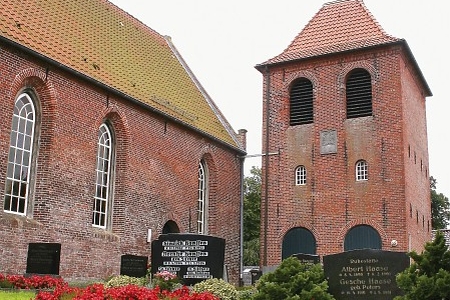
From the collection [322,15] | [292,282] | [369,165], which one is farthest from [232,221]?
[292,282]

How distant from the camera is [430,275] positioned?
878 centimetres

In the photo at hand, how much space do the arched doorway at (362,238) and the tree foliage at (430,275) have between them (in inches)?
513

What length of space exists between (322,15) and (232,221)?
975 centimetres

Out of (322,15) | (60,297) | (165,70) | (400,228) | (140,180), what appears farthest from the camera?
(322,15)

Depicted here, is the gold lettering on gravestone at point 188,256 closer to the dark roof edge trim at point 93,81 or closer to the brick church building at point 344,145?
the dark roof edge trim at point 93,81

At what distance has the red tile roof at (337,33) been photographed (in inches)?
941

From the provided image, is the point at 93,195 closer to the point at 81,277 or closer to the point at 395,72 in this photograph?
the point at 81,277

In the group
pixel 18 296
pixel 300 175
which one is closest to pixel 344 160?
pixel 300 175

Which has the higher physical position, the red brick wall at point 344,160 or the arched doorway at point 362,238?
the red brick wall at point 344,160

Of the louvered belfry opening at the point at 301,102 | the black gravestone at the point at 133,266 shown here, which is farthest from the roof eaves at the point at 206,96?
the black gravestone at the point at 133,266

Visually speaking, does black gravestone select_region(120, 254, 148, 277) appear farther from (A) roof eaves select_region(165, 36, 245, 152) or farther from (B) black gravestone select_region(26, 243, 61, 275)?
(A) roof eaves select_region(165, 36, 245, 152)

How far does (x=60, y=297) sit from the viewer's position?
9758 mm

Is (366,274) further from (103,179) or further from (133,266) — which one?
(103,179)

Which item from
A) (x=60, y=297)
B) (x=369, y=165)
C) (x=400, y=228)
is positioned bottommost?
(x=60, y=297)
